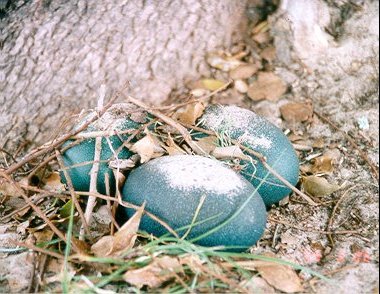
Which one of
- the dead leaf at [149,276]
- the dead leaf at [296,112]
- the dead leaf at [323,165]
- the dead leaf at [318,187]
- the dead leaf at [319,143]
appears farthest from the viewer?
the dead leaf at [296,112]

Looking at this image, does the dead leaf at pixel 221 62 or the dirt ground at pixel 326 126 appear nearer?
the dirt ground at pixel 326 126

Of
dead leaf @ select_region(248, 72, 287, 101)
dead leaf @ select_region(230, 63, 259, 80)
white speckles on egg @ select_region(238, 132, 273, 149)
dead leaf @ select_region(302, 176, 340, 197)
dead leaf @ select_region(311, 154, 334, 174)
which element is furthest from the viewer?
dead leaf @ select_region(230, 63, 259, 80)

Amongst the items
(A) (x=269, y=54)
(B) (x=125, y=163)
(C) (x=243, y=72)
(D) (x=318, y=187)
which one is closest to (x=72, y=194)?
(B) (x=125, y=163)

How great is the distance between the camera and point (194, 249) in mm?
1322

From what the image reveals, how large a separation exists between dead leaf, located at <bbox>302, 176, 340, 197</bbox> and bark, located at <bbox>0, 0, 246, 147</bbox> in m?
0.83

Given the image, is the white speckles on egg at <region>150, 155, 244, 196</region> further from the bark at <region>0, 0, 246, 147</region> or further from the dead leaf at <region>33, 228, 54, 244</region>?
the bark at <region>0, 0, 246, 147</region>

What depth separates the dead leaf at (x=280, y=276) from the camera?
1347 millimetres

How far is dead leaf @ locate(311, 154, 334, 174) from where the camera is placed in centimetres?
183

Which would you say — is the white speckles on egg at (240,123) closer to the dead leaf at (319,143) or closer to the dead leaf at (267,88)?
the dead leaf at (319,143)

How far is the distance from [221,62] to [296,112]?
1.56ft

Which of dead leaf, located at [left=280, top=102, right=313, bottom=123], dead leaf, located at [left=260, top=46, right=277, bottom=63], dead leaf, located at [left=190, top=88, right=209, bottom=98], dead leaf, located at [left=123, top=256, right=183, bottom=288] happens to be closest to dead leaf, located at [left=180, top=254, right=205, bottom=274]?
dead leaf, located at [left=123, top=256, right=183, bottom=288]

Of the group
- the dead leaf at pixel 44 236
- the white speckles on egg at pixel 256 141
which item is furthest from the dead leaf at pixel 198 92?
the dead leaf at pixel 44 236

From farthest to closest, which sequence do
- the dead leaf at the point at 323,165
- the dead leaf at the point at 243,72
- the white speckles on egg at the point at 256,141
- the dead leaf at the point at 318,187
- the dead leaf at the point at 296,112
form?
the dead leaf at the point at 243,72
the dead leaf at the point at 296,112
the dead leaf at the point at 323,165
the dead leaf at the point at 318,187
the white speckles on egg at the point at 256,141

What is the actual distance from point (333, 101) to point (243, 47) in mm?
564
